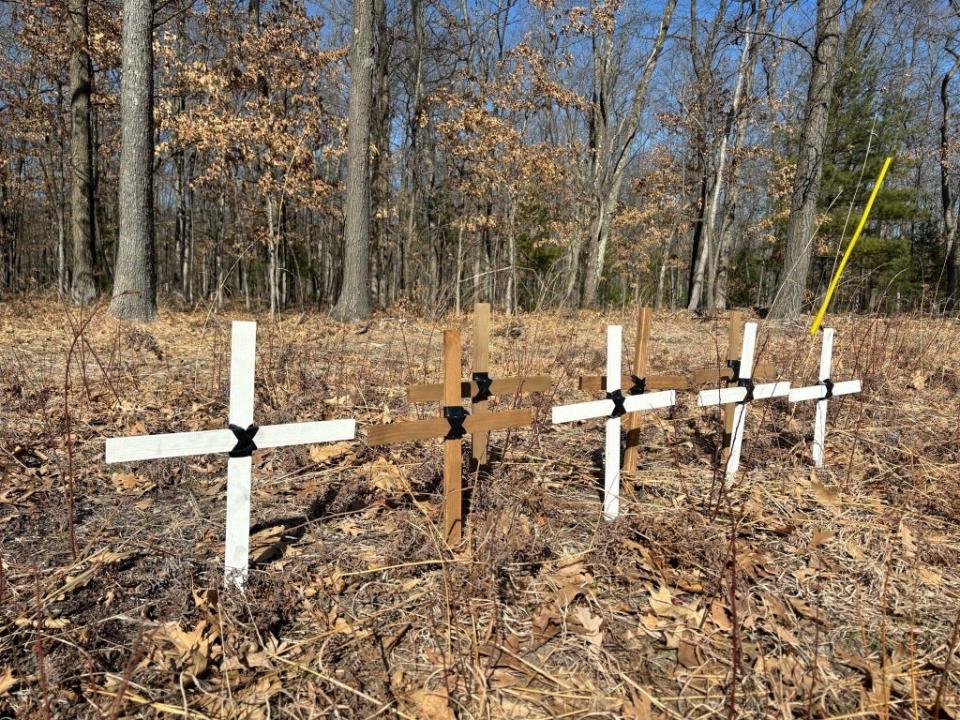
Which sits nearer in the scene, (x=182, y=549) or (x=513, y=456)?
(x=182, y=549)

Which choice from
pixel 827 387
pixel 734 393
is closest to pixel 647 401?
pixel 734 393

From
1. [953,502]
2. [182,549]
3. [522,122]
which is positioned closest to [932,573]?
[953,502]

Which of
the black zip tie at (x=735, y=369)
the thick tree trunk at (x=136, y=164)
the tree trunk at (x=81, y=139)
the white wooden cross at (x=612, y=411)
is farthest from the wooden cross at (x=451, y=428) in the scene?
the tree trunk at (x=81, y=139)

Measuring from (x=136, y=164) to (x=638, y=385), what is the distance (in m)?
7.82

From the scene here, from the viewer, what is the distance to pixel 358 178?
392 inches

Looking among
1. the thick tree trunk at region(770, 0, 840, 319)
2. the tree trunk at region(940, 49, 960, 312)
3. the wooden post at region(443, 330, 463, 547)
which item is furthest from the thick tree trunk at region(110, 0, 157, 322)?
the tree trunk at region(940, 49, 960, 312)

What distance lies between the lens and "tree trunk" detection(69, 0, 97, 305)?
1052cm

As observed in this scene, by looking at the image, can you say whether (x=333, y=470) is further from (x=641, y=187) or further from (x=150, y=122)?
(x=641, y=187)

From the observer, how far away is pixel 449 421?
7.95 feet

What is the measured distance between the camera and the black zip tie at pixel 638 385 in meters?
3.03

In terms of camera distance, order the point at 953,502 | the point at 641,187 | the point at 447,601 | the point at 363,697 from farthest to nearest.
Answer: the point at 641,187 < the point at 953,502 < the point at 447,601 < the point at 363,697

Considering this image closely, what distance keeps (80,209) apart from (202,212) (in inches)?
752

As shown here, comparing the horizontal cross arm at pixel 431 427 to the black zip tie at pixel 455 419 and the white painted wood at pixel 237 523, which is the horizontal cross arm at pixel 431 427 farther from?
the white painted wood at pixel 237 523

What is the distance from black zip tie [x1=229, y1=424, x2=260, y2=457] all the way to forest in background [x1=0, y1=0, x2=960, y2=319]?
8.54ft
